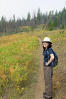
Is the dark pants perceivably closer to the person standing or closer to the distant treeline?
the person standing

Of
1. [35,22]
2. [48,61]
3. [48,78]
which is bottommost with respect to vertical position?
[48,78]

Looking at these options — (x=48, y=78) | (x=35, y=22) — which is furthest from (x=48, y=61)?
(x=35, y=22)

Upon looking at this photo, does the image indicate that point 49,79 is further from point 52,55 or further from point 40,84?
point 40,84

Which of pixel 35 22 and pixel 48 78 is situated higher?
pixel 35 22

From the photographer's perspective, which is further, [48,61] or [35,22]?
[35,22]

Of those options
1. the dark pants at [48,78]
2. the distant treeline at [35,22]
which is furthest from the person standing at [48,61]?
the distant treeline at [35,22]

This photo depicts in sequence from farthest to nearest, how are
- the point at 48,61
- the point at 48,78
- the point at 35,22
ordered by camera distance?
the point at 35,22
the point at 48,78
the point at 48,61

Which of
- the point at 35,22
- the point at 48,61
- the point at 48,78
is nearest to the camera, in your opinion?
the point at 48,61

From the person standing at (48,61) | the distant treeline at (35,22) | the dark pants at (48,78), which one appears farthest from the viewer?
the distant treeline at (35,22)

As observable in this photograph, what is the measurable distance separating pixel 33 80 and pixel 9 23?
7755 cm

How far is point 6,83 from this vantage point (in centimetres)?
587

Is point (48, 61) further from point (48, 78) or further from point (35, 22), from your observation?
point (35, 22)

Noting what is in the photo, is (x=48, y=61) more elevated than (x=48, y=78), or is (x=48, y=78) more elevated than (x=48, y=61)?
(x=48, y=61)

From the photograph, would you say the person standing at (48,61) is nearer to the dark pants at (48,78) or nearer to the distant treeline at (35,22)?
the dark pants at (48,78)
